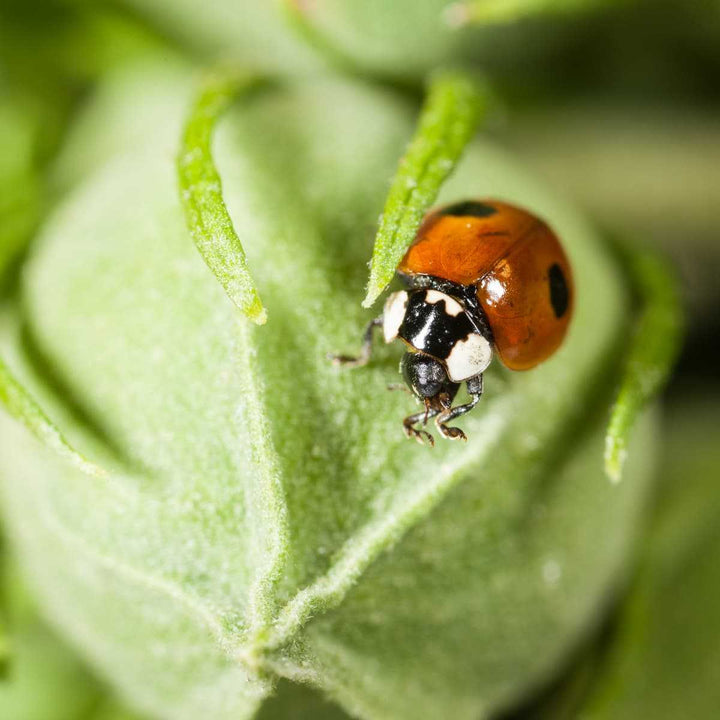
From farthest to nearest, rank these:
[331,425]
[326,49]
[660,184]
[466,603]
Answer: [660,184], [326,49], [466,603], [331,425]

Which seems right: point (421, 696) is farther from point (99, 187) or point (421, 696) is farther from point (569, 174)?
point (569, 174)

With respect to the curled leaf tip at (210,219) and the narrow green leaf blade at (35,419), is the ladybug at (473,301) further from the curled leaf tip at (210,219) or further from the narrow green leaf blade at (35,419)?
the narrow green leaf blade at (35,419)

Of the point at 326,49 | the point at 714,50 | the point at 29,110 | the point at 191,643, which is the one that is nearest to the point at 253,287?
the point at 191,643

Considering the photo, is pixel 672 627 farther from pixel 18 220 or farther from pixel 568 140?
pixel 18 220

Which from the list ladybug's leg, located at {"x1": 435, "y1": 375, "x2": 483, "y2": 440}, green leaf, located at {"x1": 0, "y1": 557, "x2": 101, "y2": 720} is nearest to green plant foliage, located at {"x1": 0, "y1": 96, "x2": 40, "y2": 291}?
green leaf, located at {"x1": 0, "y1": 557, "x2": 101, "y2": 720}

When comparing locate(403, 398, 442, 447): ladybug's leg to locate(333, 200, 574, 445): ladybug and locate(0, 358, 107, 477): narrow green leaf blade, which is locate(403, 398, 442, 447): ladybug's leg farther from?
locate(0, 358, 107, 477): narrow green leaf blade

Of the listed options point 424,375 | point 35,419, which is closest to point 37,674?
point 35,419
